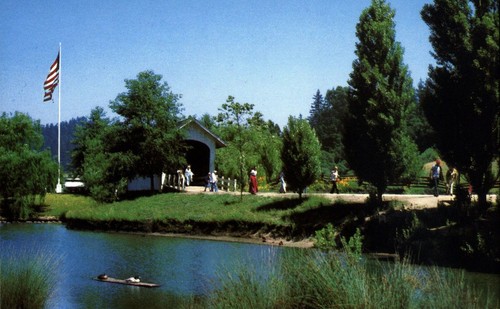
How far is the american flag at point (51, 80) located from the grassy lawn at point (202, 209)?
922 cm

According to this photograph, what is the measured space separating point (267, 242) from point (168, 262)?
25.3 feet

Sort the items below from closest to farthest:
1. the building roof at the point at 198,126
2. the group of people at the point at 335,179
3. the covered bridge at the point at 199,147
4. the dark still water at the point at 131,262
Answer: the dark still water at the point at 131,262, the group of people at the point at 335,179, the building roof at the point at 198,126, the covered bridge at the point at 199,147

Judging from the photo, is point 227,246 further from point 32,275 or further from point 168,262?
point 32,275

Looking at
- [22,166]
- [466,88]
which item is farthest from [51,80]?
[466,88]

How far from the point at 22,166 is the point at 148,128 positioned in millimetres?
9226

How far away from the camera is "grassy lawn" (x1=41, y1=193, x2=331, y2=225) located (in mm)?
32938

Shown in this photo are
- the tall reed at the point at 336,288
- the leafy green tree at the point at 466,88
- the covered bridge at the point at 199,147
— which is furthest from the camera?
the covered bridge at the point at 199,147

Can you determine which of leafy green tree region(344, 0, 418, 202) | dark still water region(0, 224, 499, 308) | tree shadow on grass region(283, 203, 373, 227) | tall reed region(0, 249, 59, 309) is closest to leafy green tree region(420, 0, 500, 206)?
leafy green tree region(344, 0, 418, 202)

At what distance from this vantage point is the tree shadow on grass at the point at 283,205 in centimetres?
3379

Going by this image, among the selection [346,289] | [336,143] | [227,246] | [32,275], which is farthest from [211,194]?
[336,143]

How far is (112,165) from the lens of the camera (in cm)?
4600

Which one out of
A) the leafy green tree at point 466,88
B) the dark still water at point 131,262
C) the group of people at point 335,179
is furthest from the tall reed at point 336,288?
the group of people at point 335,179

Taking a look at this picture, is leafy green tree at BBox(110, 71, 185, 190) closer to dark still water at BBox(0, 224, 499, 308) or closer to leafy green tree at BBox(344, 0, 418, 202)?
dark still water at BBox(0, 224, 499, 308)

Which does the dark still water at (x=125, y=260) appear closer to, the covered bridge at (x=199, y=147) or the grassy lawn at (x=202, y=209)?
the grassy lawn at (x=202, y=209)
